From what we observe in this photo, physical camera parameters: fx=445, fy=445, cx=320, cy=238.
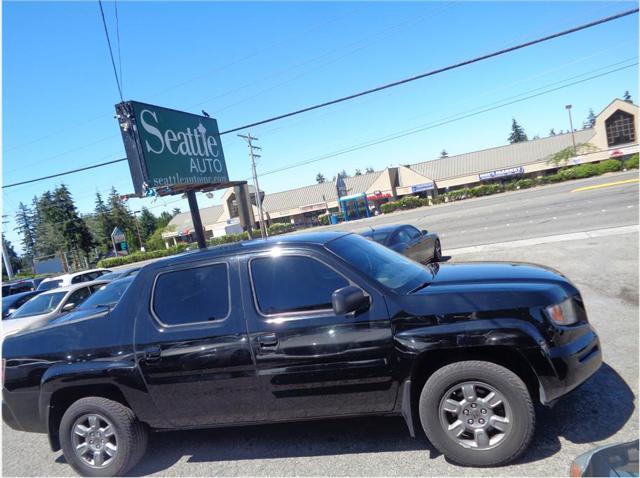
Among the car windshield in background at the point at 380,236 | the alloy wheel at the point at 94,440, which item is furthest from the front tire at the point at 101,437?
the car windshield in background at the point at 380,236

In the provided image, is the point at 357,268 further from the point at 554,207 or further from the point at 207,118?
the point at 554,207

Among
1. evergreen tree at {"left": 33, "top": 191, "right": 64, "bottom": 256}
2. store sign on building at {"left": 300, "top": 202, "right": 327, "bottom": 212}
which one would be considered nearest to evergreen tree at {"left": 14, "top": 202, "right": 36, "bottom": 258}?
evergreen tree at {"left": 33, "top": 191, "right": 64, "bottom": 256}

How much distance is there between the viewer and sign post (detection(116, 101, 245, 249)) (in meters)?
9.12

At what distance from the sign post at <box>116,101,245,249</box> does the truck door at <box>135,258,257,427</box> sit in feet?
20.3

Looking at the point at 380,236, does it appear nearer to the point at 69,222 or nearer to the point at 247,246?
the point at 247,246

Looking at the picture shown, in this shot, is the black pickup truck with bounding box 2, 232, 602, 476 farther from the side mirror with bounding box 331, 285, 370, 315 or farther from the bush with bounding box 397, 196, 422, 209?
the bush with bounding box 397, 196, 422, 209

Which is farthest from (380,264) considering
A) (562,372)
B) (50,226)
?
(50,226)

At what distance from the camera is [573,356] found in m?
3.03

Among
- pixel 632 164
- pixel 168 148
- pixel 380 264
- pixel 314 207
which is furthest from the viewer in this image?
pixel 314 207

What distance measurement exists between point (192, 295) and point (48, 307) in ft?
29.0

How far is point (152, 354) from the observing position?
362 cm

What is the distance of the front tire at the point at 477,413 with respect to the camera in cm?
298

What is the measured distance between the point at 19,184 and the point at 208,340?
17544mm

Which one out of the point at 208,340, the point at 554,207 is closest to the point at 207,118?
the point at 208,340
